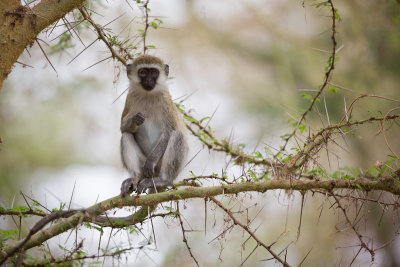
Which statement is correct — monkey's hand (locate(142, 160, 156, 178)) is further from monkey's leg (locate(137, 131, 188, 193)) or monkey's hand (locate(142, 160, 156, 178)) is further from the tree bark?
the tree bark

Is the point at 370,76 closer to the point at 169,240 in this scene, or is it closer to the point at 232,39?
the point at 232,39

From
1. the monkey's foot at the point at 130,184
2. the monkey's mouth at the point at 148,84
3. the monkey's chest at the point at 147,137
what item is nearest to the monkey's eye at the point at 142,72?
the monkey's mouth at the point at 148,84

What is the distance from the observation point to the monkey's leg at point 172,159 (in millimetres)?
6098

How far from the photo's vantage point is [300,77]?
1241 cm

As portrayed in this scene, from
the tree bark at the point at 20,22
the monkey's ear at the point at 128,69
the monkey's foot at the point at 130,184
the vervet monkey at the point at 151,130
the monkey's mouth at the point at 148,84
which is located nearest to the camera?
the tree bark at the point at 20,22

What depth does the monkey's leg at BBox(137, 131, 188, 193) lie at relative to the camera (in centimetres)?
610

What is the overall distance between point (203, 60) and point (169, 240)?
585cm

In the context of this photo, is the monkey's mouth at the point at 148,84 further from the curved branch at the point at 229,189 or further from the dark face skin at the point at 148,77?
the curved branch at the point at 229,189

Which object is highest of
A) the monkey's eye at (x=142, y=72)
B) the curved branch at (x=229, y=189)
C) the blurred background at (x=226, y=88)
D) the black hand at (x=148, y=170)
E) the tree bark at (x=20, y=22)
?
the blurred background at (x=226, y=88)

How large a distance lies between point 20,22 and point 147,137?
11.2ft

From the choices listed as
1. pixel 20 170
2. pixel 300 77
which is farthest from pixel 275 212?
pixel 20 170

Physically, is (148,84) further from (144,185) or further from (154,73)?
(144,185)

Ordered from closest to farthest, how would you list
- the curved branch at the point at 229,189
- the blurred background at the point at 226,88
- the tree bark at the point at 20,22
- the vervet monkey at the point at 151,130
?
the curved branch at the point at 229,189
the tree bark at the point at 20,22
the vervet monkey at the point at 151,130
the blurred background at the point at 226,88

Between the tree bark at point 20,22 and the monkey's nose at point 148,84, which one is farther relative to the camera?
the monkey's nose at point 148,84
